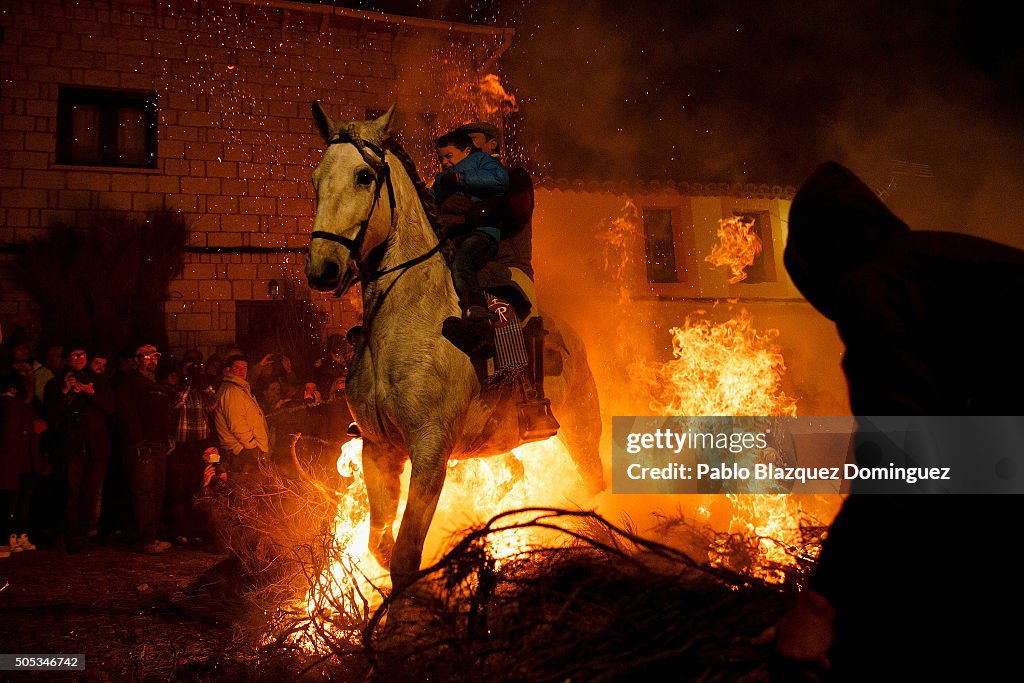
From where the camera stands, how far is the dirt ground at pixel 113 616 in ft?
15.4

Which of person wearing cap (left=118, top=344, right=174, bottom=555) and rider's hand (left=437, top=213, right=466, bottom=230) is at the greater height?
rider's hand (left=437, top=213, right=466, bottom=230)

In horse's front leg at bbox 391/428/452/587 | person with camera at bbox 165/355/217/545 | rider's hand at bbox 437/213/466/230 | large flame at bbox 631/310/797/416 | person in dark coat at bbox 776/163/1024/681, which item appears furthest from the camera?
large flame at bbox 631/310/797/416

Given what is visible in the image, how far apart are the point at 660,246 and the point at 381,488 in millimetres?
12039

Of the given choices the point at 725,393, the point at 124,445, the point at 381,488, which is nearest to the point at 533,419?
the point at 381,488

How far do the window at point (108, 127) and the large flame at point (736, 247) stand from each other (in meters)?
11.6

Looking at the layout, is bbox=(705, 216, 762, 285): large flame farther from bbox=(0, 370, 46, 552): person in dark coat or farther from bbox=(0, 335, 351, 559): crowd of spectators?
bbox=(0, 370, 46, 552): person in dark coat

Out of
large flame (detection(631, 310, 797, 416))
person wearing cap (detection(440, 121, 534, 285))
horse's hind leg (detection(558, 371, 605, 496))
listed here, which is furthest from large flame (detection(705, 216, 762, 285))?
person wearing cap (detection(440, 121, 534, 285))

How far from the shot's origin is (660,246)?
1600cm

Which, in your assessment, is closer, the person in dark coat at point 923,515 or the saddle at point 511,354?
the person in dark coat at point 923,515

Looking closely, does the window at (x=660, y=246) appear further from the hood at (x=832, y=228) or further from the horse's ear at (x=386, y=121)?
the hood at (x=832, y=228)

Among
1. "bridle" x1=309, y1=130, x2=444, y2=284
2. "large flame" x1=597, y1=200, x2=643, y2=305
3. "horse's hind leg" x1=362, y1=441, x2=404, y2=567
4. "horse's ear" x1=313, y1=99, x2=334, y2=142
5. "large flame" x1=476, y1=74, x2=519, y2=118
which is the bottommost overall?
"horse's hind leg" x1=362, y1=441, x2=404, y2=567

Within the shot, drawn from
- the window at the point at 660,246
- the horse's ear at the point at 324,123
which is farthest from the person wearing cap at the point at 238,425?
the window at the point at 660,246

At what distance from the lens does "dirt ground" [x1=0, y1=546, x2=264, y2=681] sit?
4684 millimetres

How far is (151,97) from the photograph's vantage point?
1454 centimetres
